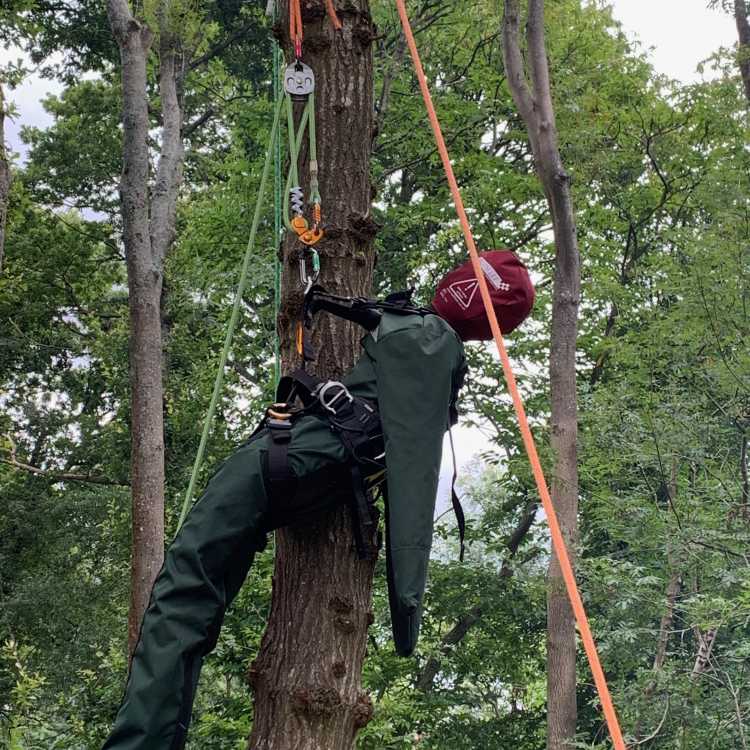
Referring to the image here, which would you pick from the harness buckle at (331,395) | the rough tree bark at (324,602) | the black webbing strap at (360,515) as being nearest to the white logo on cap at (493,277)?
the rough tree bark at (324,602)

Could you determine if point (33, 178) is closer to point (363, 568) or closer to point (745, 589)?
point (745, 589)

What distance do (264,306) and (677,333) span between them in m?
5.29

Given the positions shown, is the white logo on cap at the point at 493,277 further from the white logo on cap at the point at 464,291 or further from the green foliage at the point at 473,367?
the green foliage at the point at 473,367

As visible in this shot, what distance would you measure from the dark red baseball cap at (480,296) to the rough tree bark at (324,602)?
275 millimetres

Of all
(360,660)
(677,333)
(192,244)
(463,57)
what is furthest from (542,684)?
(360,660)

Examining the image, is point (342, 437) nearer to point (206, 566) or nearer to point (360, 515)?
point (360, 515)

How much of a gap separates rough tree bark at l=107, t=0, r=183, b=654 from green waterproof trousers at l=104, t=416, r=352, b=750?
5237mm

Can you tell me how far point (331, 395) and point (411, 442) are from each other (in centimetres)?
24

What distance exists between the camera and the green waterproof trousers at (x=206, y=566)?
199 centimetres

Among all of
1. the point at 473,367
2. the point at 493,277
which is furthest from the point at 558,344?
the point at 493,277

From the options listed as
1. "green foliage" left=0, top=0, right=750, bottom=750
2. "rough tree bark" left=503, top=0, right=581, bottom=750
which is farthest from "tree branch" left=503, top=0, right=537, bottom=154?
"green foliage" left=0, top=0, right=750, bottom=750

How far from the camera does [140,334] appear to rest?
7.93m

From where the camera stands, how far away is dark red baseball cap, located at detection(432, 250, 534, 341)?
256 centimetres

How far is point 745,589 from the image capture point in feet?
24.3
